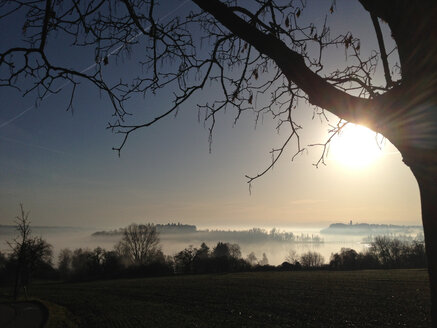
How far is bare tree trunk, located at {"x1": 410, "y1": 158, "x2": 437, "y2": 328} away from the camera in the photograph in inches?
58.2

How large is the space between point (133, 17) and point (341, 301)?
2674cm

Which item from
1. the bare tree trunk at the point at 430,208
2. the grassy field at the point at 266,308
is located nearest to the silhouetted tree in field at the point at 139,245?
the grassy field at the point at 266,308

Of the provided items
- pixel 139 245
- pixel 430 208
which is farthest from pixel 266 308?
pixel 139 245

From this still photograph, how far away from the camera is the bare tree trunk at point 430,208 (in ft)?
4.85

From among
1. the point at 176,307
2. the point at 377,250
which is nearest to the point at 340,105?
the point at 176,307

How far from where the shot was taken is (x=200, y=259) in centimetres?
6316

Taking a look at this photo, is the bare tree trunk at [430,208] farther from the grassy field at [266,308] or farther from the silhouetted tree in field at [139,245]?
the silhouetted tree in field at [139,245]

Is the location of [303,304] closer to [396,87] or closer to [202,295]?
[202,295]

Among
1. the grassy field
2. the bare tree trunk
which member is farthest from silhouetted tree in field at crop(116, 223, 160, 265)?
the bare tree trunk

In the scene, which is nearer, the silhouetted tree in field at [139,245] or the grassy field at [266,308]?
the grassy field at [266,308]

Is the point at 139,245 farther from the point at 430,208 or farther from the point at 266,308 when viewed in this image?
the point at 430,208

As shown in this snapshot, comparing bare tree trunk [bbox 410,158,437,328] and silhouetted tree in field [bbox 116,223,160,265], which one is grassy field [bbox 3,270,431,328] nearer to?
bare tree trunk [bbox 410,158,437,328]

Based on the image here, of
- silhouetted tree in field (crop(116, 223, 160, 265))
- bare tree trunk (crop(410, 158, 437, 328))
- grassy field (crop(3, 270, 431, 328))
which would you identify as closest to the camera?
bare tree trunk (crop(410, 158, 437, 328))

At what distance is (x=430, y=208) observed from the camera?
151cm
